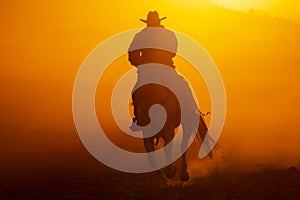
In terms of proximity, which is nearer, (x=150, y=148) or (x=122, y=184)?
(x=150, y=148)

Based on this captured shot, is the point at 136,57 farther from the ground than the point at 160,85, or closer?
farther from the ground

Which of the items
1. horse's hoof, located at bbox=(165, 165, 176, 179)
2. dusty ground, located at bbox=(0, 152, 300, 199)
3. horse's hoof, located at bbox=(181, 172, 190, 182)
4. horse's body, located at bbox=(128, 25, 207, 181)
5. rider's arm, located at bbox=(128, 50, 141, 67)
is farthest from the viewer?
rider's arm, located at bbox=(128, 50, 141, 67)

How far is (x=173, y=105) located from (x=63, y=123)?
21.4 m

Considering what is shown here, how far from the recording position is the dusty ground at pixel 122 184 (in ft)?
51.0

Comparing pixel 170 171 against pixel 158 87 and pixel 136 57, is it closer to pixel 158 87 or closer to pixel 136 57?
pixel 158 87

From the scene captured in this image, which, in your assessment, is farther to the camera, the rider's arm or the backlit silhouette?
the rider's arm

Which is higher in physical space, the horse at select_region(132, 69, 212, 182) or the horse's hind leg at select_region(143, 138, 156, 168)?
the horse at select_region(132, 69, 212, 182)

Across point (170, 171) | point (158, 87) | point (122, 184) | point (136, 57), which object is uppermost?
point (136, 57)

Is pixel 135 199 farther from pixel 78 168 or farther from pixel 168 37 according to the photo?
pixel 78 168

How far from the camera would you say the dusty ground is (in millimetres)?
15555

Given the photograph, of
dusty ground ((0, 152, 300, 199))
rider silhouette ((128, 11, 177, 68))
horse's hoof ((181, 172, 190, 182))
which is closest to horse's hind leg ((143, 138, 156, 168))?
dusty ground ((0, 152, 300, 199))

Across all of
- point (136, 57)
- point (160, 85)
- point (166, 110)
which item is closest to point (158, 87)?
point (160, 85)

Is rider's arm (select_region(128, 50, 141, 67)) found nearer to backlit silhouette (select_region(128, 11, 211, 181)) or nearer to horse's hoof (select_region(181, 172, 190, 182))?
backlit silhouette (select_region(128, 11, 211, 181))

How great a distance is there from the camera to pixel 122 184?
17406 mm
